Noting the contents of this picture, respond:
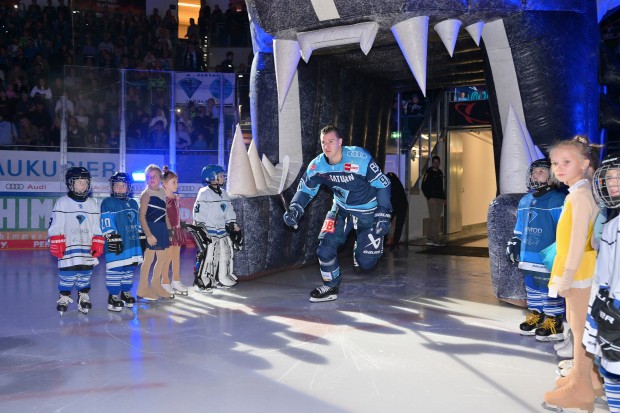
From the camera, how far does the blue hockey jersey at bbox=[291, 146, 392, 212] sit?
521 cm

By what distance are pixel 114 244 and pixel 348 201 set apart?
2011 mm

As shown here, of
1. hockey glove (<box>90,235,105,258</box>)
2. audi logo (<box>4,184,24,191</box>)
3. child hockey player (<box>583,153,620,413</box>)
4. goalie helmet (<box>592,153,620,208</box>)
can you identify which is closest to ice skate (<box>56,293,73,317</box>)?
hockey glove (<box>90,235,105,258</box>)

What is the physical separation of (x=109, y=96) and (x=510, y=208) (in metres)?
7.07

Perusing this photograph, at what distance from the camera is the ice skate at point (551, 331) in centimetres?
405

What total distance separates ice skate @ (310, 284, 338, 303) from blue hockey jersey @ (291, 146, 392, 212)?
77cm

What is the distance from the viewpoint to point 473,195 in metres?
14.9

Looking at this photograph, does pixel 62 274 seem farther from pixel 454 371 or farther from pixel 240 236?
pixel 454 371

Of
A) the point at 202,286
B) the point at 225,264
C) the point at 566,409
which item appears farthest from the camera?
the point at 225,264

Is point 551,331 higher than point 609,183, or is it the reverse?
point 609,183

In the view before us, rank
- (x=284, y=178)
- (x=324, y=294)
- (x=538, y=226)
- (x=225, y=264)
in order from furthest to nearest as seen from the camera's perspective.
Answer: (x=284, y=178)
(x=225, y=264)
(x=324, y=294)
(x=538, y=226)

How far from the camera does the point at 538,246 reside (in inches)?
163

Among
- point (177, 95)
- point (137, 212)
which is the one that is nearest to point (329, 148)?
point (137, 212)

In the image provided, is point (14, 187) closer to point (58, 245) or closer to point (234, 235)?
point (234, 235)

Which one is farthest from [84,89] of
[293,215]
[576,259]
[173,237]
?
[576,259]
